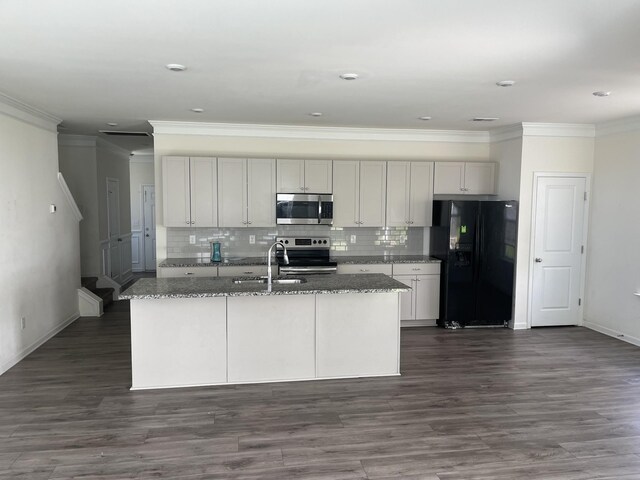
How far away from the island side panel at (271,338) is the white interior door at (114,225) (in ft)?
16.4

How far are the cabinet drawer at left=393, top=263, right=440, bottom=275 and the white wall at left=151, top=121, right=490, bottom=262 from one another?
1.54 m

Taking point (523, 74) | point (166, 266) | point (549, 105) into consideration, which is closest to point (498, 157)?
point (549, 105)

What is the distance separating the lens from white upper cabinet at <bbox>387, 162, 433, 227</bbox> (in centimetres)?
650

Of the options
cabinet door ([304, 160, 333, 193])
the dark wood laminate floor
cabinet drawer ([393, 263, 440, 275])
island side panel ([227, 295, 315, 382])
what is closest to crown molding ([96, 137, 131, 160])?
cabinet door ([304, 160, 333, 193])

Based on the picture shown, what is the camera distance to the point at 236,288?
13.8 feet

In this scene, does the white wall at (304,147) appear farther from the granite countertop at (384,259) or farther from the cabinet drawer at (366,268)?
the cabinet drawer at (366,268)

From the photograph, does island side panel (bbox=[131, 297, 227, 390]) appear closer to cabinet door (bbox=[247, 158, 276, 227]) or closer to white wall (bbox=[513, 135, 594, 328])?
cabinet door (bbox=[247, 158, 276, 227])

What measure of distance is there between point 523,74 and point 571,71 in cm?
33

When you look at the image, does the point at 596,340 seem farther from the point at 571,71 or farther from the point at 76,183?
the point at 76,183

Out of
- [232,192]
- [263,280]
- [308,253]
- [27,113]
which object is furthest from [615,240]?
[27,113]

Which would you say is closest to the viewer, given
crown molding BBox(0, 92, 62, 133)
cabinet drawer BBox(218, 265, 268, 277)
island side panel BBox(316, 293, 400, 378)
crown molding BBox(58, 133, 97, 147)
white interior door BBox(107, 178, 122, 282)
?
island side panel BBox(316, 293, 400, 378)

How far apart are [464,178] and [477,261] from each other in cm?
120

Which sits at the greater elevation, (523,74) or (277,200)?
(523,74)

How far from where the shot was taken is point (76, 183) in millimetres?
7641
